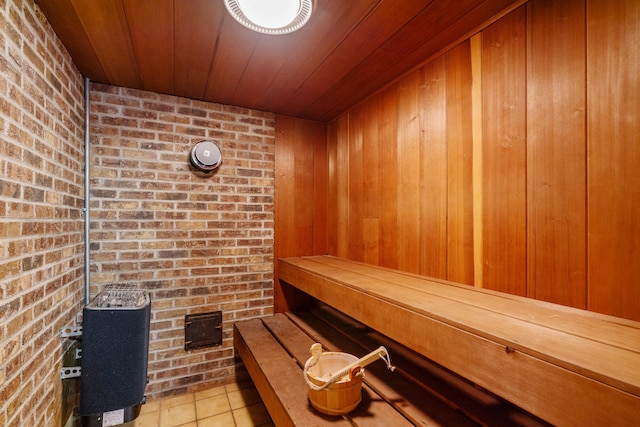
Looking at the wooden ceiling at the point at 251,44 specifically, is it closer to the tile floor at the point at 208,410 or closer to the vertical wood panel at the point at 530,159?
the vertical wood panel at the point at 530,159

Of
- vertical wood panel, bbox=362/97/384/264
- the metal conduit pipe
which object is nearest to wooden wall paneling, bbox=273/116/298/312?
vertical wood panel, bbox=362/97/384/264

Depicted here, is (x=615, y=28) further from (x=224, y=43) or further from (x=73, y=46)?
(x=73, y=46)

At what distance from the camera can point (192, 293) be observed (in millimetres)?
2414

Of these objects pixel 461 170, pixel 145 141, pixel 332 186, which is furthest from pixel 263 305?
pixel 461 170

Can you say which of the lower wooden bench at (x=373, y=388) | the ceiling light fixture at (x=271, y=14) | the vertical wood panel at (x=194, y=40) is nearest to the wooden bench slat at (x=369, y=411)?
the lower wooden bench at (x=373, y=388)

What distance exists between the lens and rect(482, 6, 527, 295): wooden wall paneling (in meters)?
1.40

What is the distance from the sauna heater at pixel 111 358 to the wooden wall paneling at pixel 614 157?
2063 millimetres

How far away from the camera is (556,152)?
50.0 inches

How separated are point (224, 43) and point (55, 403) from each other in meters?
2.07

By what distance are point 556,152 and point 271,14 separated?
1.38 m

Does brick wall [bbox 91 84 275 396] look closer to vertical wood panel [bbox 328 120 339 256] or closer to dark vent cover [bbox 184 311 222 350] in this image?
dark vent cover [bbox 184 311 222 350]

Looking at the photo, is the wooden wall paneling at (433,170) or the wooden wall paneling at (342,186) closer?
the wooden wall paneling at (433,170)

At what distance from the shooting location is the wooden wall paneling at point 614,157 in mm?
1062

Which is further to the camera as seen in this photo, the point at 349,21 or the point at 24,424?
the point at 349,21
